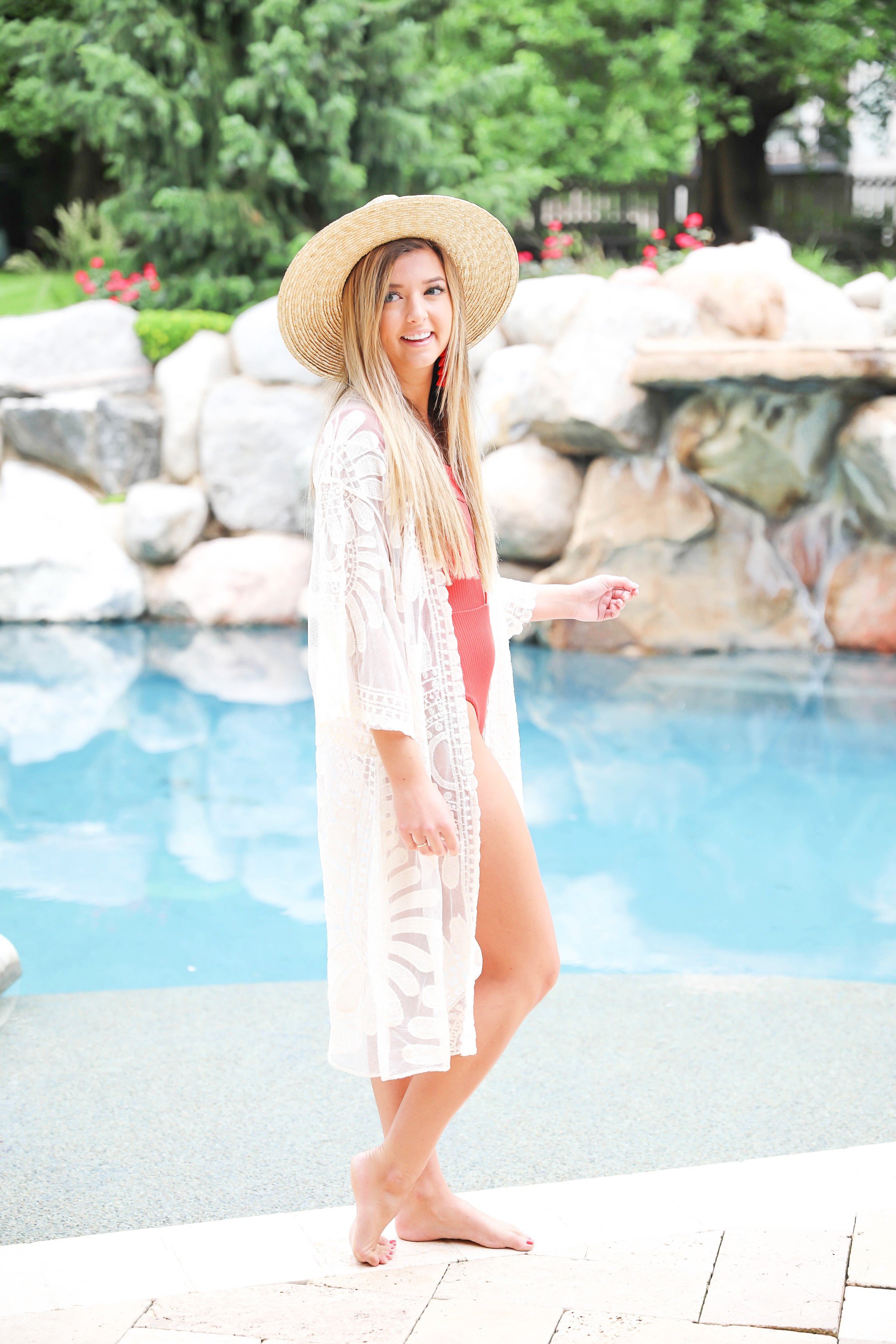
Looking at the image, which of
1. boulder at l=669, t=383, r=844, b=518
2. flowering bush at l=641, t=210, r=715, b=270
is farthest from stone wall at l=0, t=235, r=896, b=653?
flowering bush at l=641, t=210, r=715, b=270

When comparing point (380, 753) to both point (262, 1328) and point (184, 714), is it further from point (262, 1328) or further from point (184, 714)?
point (184, 714)

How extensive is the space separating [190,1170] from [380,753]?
110 cm

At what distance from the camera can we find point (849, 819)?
19.5 ft

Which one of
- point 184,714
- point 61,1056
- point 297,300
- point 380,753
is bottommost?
point 184,714

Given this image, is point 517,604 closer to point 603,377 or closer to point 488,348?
point 603,377

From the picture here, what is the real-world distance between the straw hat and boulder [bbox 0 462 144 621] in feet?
27.7

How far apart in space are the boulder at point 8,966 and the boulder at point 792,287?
24.6 feet

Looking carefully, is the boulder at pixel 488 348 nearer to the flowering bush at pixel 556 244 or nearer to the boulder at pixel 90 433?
the flowering bush at pixel 556 244

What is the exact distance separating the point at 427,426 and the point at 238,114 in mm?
11614

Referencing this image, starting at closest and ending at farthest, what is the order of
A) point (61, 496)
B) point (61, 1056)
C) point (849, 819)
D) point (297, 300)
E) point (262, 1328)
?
point (262, 1328) → point (297, 300) → point (61, 1056) → point (849, 819) → point (61, 496)

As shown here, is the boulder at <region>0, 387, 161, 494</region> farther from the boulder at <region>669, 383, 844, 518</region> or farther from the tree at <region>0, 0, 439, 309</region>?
the boulder at <region>669, 383, 844, 518</region>

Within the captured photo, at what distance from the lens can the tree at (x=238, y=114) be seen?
12.2 metres

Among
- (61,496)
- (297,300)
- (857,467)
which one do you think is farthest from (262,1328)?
(61,496)

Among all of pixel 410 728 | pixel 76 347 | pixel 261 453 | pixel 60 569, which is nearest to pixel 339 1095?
pixel 410 728
